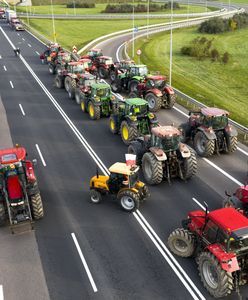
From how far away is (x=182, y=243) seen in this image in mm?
13844

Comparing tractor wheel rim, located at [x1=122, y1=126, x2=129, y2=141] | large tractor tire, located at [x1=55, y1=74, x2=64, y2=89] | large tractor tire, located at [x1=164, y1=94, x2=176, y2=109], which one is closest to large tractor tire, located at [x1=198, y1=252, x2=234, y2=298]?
tractor wheel rim, located at [x1=122, y1=126, x2=129, y2=141]

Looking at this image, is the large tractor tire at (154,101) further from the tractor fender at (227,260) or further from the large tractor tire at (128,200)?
the tractor fender at (227,260)

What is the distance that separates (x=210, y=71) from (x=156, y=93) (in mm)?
22237

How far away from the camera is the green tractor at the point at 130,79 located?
33.3 metres

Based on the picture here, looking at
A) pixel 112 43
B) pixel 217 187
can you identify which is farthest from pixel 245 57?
pixel 217 187

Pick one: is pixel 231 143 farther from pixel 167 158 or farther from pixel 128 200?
pixel 128 200

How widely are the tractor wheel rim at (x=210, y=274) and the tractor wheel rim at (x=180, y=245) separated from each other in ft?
4.95

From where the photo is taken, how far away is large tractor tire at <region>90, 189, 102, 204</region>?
17.3 meters

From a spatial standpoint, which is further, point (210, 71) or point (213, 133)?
point (210, 71)

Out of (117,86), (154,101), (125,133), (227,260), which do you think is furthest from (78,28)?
(227,260)

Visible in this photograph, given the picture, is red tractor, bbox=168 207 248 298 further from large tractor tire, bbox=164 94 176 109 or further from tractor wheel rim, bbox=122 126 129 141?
large tractor tire, bbox=164 94 176 109

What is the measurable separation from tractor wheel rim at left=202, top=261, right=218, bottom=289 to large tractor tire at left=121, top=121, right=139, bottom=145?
1213 centimetres

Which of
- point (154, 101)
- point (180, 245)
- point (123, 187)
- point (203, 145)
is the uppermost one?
point (154, 101)

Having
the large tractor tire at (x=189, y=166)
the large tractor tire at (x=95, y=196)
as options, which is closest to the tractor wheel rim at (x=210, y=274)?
the large tractor tire at (x=95, y=196)
